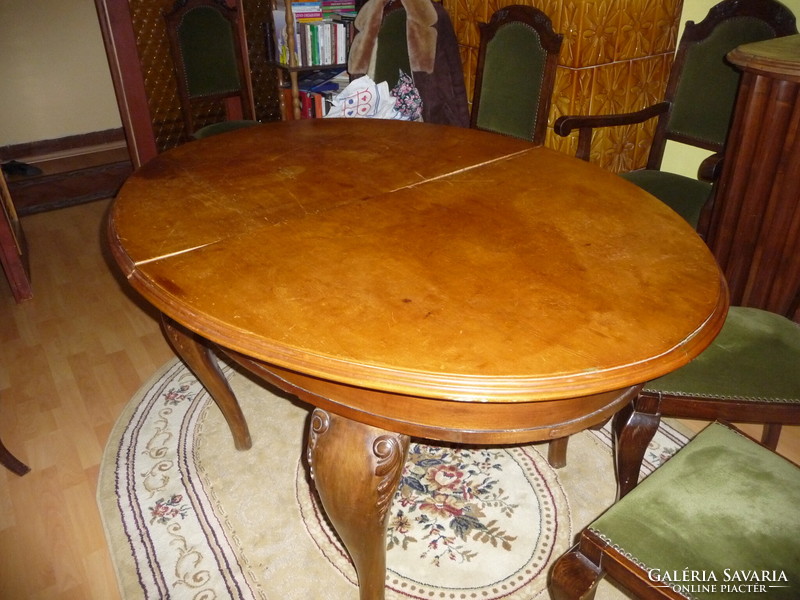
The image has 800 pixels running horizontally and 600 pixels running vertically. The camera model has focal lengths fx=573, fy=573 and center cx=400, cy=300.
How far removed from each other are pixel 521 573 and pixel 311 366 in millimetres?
971

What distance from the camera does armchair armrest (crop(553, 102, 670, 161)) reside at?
2.22 m

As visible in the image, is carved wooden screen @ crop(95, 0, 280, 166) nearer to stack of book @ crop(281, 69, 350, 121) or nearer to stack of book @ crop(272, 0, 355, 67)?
stack of book @ crop(272, 0, 355, 67)

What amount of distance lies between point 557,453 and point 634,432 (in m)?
0.48

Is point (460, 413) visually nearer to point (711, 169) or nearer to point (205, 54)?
point (711, 169)

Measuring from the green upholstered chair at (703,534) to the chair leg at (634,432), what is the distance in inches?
9.0

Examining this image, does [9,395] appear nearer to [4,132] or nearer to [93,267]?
[93,267]

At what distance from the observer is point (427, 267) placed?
118 cm

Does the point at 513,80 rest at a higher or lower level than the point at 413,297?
higher

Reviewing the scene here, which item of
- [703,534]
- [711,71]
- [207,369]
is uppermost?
[711,71]

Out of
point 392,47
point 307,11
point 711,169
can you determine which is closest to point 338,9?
point 307,11

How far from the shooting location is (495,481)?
1.79 m

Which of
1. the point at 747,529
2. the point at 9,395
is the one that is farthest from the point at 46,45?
the point at 747,529

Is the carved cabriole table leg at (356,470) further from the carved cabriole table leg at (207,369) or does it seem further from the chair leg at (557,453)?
the chair leg at (557,453)

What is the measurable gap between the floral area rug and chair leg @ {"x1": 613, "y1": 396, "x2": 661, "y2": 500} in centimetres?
35
